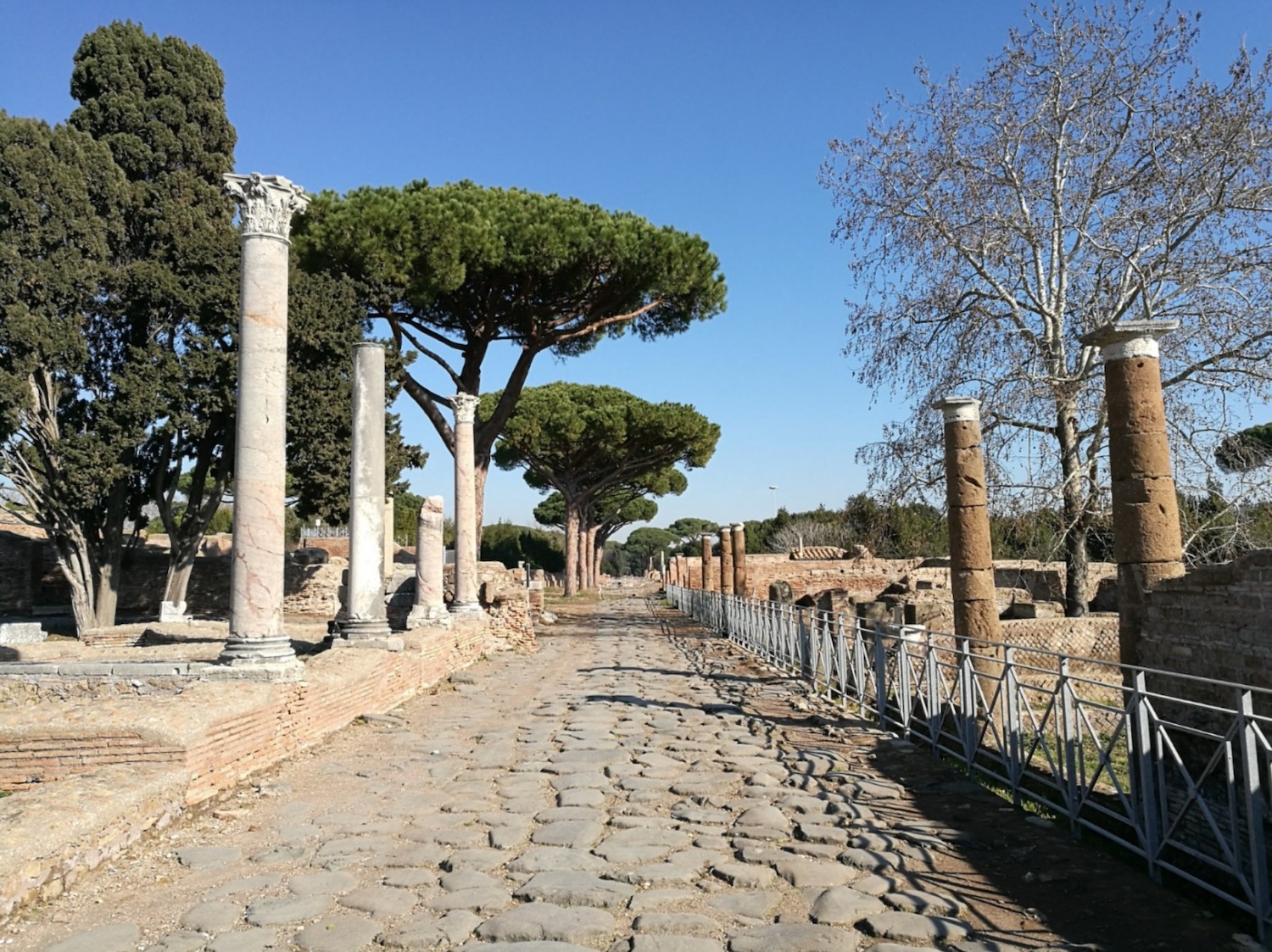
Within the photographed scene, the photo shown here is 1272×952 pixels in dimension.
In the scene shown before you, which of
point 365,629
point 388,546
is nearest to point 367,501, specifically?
point 365,629

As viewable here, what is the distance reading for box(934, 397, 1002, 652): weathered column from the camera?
27.8 feet

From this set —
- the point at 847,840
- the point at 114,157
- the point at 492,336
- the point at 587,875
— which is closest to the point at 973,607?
the point at 847,840

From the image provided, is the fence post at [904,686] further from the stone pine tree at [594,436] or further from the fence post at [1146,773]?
the stone pine tree at [594,436]

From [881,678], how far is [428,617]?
27.0ft

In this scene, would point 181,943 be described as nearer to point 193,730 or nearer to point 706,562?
point 193,730

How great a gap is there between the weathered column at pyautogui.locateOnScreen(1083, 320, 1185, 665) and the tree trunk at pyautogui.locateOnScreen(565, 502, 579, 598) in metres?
32.1

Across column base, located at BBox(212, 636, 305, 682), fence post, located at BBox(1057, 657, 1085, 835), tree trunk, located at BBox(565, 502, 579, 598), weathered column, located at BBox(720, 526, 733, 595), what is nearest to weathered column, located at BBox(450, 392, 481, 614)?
column base, located at BBox(212, 636, 305, 682)

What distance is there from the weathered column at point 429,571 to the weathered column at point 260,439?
627cm

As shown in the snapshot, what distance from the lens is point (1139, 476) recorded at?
22.1 ft

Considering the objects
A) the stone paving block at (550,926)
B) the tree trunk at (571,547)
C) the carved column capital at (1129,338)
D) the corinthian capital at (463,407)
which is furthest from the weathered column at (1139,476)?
the tree trunk at (571,547)

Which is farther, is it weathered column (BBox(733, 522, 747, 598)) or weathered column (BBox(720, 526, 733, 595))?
weathered column (BBox(720, 526, 733, 595))

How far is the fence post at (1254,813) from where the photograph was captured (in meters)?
3.39

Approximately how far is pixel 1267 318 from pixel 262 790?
13281 millimetres

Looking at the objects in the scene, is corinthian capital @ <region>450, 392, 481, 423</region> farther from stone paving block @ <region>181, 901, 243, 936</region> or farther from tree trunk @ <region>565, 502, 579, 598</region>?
tree trunk @ <region>565, 502, 579, 598</region>
